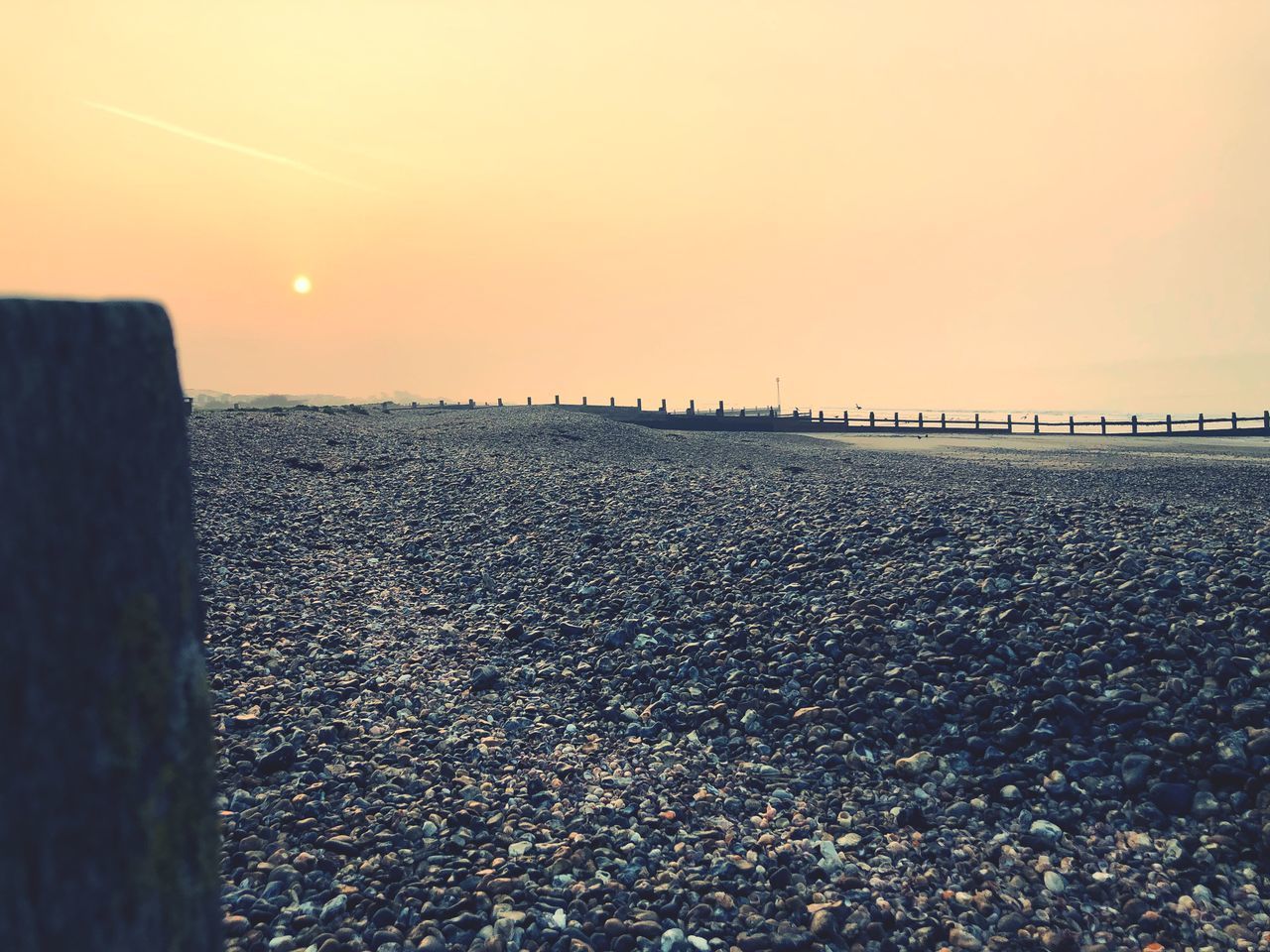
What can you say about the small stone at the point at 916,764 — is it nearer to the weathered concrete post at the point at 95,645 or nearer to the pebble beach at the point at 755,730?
the pebble beach at the point at 755,730

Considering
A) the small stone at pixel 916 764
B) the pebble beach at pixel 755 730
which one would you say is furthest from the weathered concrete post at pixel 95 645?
the small stone at pixel 916 764

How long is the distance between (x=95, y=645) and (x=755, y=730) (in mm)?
6645

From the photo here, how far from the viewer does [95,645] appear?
1.57 m

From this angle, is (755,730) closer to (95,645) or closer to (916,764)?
(916,764)

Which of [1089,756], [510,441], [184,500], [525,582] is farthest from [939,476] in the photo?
[184,500]

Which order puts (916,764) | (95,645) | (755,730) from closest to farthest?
(95,645), (916,764), (755,730)

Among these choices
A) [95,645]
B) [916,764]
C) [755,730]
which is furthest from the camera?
[755,730]

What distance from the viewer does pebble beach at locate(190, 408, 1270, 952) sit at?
16.7ft

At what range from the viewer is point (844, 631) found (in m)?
8.88

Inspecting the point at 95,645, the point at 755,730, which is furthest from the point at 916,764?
the point at 95,645

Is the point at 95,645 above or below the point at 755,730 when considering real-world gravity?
above

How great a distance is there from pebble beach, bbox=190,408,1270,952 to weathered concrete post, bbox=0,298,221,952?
358cm

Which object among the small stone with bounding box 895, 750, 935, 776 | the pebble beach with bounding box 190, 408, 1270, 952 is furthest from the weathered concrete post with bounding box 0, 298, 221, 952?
the small stone with bounding box 895, 750, 935, 776

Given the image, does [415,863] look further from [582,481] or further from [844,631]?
[582,481]
